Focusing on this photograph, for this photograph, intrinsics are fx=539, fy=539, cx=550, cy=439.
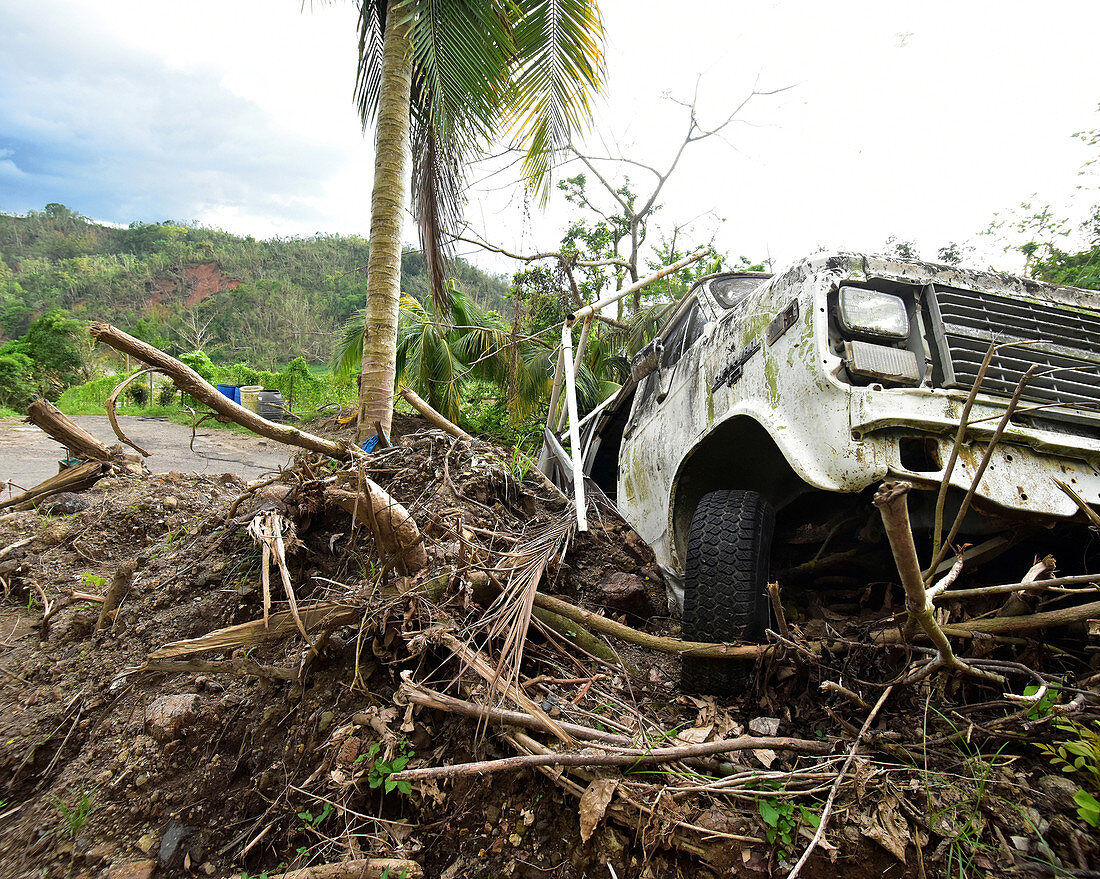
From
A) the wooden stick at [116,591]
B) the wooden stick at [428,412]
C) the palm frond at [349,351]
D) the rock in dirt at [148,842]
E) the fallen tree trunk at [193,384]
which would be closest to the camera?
the rock in dirt at [148,842]

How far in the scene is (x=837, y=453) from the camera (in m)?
1.58

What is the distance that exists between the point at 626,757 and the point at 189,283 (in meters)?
78.2

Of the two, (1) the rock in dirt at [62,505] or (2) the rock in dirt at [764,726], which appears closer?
(2) the rock in dirt at [764,726]

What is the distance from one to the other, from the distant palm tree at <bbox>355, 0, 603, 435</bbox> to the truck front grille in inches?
150

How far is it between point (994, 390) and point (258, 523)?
8.90 feet

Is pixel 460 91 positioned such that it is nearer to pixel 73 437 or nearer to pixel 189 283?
pixel 73 437

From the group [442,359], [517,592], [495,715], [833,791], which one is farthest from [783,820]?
[442,359]

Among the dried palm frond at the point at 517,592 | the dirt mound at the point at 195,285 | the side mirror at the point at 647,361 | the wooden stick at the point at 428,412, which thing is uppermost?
the dirt mound at the point at 195,285

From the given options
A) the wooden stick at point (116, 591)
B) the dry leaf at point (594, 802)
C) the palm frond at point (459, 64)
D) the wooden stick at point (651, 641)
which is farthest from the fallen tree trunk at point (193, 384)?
the palm frond at point (459, 64)

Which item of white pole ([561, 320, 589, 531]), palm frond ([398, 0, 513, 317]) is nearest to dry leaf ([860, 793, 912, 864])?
white pole ([561, 320, 589, 531])

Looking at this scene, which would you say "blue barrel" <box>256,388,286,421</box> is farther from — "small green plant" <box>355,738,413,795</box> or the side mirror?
"small green plant" <box>355,738,413,795</box>

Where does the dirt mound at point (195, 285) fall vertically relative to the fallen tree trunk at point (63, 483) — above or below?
above

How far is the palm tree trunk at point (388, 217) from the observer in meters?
4.57

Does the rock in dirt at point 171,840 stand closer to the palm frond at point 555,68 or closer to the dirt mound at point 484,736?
the dirt mound at point 484,736
